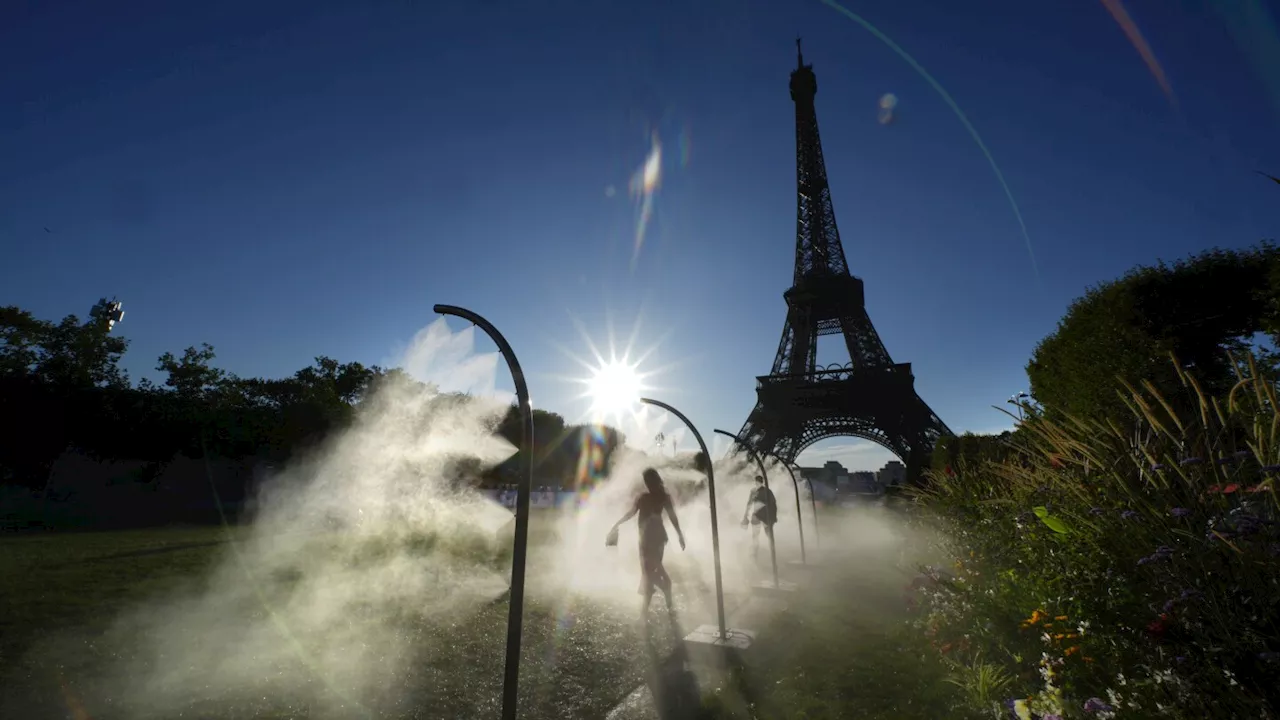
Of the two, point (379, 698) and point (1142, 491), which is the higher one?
point (1142, 491)

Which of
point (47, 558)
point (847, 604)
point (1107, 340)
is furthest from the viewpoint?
point (1107, 340)

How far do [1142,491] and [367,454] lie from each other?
74.6 ft

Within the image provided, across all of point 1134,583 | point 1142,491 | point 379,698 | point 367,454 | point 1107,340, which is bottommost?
point 379,698

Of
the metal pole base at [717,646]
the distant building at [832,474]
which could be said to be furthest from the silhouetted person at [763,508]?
the distant building at [832,474]

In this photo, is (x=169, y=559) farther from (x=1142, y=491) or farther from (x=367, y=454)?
(x=1142, y=491)

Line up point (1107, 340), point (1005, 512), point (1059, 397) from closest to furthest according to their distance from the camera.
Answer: point (1005, 512) < point (1107, 340) < point (1059, 397)

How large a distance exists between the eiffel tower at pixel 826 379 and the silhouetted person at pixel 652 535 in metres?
25.1

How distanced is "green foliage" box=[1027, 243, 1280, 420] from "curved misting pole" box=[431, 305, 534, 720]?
16.5 m

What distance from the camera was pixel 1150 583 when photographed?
314 centimetres

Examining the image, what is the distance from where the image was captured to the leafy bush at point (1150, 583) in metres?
2.46

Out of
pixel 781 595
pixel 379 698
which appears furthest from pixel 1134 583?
pixel 781 595

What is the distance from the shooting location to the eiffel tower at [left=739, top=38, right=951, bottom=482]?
117 ft

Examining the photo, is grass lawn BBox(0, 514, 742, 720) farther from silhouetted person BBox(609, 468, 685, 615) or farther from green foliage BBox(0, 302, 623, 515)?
green foliage BBox(0, 302, 623, 515)

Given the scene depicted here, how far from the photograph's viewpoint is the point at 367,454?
69.8 feet
